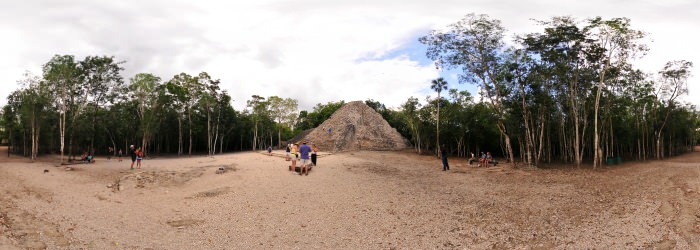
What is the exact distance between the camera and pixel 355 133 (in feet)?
157

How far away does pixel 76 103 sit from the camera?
35906 millimetres

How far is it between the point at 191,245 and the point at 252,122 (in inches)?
1718

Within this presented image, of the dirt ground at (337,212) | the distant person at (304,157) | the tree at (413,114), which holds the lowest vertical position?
the dirt ground at (337,212)

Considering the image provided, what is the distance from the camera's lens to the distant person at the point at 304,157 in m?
18.8

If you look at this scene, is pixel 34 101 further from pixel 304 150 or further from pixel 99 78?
pixel 304 150

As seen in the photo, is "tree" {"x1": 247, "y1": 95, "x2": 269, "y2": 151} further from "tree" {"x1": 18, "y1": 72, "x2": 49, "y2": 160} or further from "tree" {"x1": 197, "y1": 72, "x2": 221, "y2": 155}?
"tree" {"x1": 18, "y1": 72, "x2": 49, "y2": 160}

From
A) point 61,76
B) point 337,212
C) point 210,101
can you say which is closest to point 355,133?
point 210,101

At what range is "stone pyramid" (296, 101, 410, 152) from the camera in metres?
45.9

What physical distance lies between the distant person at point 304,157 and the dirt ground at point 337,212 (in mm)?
1115

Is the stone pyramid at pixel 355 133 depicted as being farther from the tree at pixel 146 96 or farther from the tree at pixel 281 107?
the tree at pixel 146 96

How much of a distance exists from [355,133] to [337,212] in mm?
35041

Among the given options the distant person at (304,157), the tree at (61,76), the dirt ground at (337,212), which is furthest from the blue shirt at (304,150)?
the tree at (61,76)

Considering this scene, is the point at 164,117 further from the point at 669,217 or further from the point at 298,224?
the point at 669,217

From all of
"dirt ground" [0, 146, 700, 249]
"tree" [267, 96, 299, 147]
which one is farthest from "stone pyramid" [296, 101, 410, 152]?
"dirt ground" [0, 146, 700, 249]
